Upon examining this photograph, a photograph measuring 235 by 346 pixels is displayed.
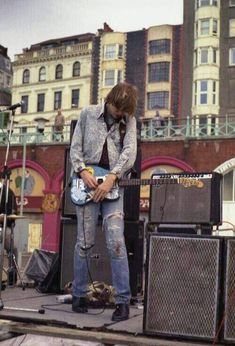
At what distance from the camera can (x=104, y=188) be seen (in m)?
4.35

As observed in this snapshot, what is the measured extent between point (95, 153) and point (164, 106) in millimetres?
41633

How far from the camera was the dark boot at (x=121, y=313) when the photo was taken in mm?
4209

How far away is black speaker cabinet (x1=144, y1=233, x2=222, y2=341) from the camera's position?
11.9 ft

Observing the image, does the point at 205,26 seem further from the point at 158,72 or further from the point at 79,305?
the point at 79,305

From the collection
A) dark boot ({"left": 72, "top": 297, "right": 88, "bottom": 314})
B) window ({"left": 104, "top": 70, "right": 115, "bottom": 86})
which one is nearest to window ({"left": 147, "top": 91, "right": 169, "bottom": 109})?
window ({"left": 104, "top": 70, "right": 115, "bottom": 86})

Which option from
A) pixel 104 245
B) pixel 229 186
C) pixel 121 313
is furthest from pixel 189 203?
pixel 229 186

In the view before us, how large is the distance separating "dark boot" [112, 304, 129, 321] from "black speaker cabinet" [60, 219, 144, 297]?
4.41 feet

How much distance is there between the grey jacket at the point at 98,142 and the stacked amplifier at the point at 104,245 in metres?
0.94

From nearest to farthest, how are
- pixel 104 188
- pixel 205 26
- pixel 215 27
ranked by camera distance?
pixel 104 188
pixel 205 26
pixel 215 27

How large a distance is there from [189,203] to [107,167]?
107 inches

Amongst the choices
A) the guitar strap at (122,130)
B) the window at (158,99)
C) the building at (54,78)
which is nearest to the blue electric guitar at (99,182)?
the guitar strap at (122,130)

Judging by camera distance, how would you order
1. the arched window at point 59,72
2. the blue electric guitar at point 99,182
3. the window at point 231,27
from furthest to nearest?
1. the arched window at point 59,72
2. the window at point 231,27
3. the blue electric guitar at point 99,182

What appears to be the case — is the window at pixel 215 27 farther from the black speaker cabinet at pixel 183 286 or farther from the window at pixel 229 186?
the black speaker cabinet at pixel 183 286

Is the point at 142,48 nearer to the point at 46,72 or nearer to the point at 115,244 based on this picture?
the point at 46,72
